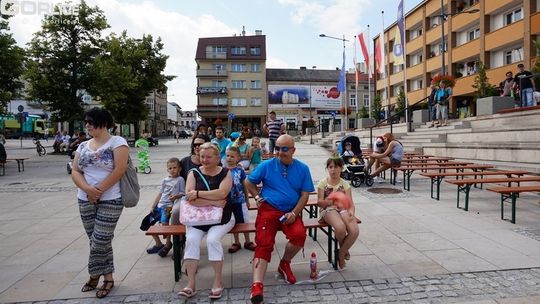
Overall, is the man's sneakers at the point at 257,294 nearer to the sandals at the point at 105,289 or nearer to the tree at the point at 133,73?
the sandals at the point at 105,289

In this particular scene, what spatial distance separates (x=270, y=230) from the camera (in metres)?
4.01

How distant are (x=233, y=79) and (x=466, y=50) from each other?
36.8 metres

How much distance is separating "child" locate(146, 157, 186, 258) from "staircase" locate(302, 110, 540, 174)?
8269mm

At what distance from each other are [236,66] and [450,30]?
3453 cm

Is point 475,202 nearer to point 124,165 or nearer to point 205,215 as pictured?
point 205,215

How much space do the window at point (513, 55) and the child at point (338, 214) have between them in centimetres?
3102

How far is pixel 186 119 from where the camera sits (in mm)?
150375

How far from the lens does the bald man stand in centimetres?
404

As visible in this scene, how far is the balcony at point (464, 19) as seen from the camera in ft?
111

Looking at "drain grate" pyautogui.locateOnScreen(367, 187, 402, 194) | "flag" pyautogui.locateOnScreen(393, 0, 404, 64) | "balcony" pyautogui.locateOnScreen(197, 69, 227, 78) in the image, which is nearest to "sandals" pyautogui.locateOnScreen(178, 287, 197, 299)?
"drain grate" pyautogui.locateOnScreen(367, 187, 402, 194)

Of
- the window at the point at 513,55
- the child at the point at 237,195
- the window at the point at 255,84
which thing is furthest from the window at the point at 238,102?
the child at the point at 237,195

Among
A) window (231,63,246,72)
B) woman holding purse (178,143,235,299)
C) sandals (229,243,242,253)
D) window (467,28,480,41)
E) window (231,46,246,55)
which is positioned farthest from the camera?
window (231,46,246,55)

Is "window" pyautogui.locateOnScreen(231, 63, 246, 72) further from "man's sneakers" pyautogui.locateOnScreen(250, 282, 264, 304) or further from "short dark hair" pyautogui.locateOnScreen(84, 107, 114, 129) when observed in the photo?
"man's sneakers" pyautogui.locateOnScreen(250, 282, 264, 304)

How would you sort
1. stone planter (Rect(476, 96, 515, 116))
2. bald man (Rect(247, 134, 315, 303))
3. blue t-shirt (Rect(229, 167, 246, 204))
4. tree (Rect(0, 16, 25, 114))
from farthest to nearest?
1. tree (Rect(0, 16, 25, 114))
2. stone planter (Rect(476, 96, 515, 116))
3. blue t-shirt (Rect(229, 167, 246, 204))
4. bald man (Rect(247, 134, 315, 303))
